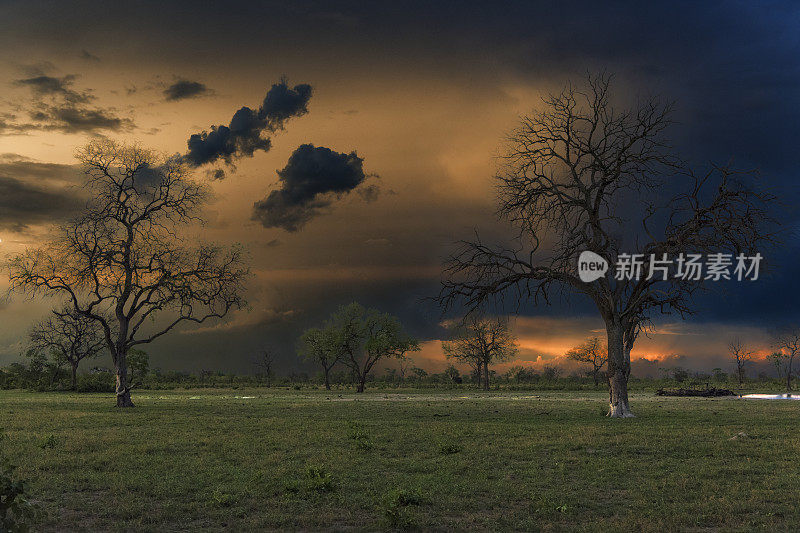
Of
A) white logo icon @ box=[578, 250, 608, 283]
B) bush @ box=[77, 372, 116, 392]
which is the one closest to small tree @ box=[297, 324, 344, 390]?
bush @ box=[77, 372, 116, 392]

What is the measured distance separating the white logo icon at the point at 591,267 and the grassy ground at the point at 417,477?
33.4 ft

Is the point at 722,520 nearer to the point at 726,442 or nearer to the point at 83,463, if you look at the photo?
the point at 726,442

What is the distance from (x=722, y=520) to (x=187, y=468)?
42.2ft

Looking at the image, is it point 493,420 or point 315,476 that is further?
point 493,420

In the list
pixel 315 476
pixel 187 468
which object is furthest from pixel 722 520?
pixel 187 468

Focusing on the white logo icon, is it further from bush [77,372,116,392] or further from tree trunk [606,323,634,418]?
bush [77,372,116,392]

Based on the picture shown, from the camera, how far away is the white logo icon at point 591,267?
34.9 m

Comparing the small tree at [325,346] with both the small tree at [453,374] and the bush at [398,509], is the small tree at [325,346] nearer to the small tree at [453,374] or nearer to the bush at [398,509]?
the small tree at [453,374]

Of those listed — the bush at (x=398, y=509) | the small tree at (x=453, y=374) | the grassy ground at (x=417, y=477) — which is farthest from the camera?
the small tree at (x=453, y=374)

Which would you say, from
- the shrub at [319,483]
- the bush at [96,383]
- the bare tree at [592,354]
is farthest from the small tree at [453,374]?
the shrub at [319,483]

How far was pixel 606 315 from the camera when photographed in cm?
3506

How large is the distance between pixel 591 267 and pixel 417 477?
76.1 ft

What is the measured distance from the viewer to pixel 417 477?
1502cm

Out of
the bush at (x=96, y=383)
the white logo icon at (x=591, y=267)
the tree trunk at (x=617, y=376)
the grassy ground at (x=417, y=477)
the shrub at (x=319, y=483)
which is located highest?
the white logo icon at (x=591, y=267)
